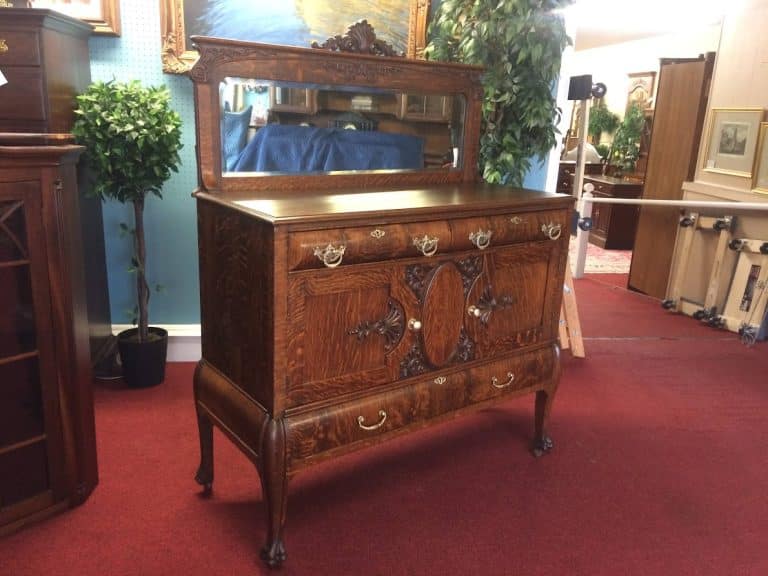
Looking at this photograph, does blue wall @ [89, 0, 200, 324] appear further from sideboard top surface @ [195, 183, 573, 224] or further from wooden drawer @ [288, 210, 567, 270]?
wooden drawer @ [288, 210, 567, 270]

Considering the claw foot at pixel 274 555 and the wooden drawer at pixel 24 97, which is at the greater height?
the wooden drawer at pixel 24 97

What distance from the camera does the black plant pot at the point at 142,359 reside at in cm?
275

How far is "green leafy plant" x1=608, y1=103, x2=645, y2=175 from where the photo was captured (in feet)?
22.4

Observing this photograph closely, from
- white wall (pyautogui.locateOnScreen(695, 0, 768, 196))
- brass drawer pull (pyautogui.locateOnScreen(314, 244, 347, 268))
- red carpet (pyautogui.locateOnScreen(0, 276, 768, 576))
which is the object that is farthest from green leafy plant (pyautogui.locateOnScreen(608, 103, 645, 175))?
brass drawer pull (pyautogui.locateOnScreen(314, 244, 347, 268))

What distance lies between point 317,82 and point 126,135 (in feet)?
2.65

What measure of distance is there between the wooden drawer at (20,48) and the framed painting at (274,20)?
0.56 meters

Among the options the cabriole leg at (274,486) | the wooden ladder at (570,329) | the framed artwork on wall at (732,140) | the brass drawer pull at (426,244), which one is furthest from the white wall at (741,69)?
the cabriole leg at (274,486)

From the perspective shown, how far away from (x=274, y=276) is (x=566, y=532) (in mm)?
1237

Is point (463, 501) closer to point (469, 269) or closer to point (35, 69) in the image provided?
point (469, 269)

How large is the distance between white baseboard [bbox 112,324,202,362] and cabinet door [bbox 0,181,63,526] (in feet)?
3.79

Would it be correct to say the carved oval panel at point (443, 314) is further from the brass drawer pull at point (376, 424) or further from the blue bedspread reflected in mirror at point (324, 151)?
the blue bedspread reflected in mirror at point (324, 151)

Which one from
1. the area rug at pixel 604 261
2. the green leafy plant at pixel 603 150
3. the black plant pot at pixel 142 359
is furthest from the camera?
the green leafy plant at pixel 603 150

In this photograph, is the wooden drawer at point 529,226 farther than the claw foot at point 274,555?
Yes

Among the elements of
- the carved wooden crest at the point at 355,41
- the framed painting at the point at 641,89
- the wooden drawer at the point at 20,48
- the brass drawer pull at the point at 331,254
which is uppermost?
the framed painting at the point at 641,89
